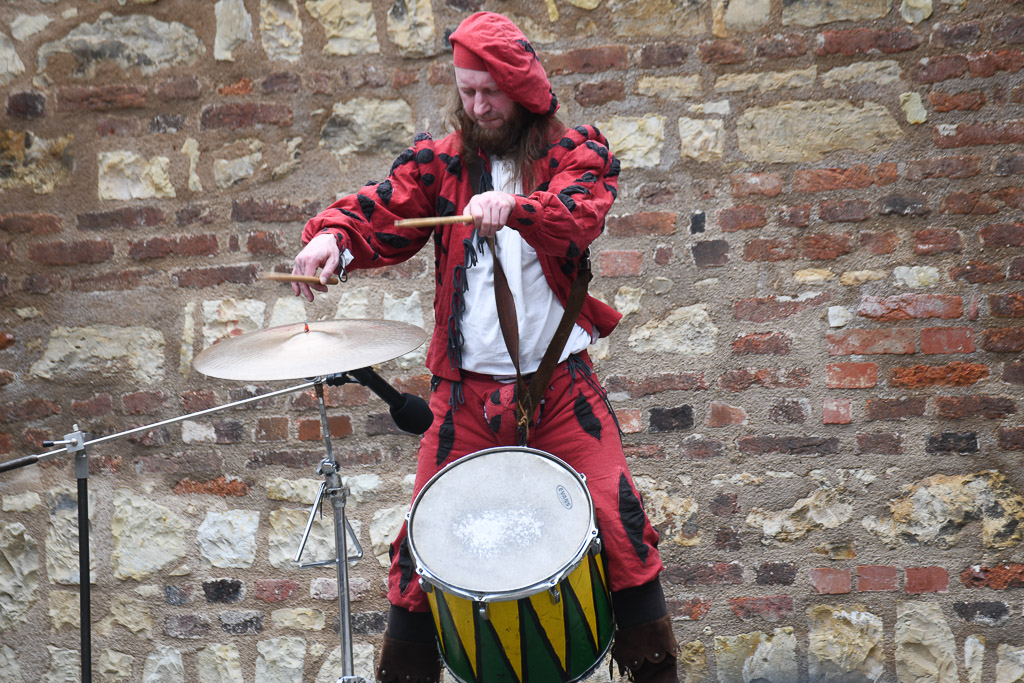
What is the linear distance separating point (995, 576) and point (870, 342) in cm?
80

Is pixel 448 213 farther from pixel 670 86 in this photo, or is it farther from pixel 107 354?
pixel 107 354

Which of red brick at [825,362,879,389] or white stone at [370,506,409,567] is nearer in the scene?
red brick at [825,362,879,389]

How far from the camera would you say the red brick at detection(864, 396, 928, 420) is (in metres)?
2.87

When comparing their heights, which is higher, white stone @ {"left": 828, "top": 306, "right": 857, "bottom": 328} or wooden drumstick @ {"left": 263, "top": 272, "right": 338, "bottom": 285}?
wooden drumstick @ {"left": 263, "top": 272, "right": 338, "bottom": 285}

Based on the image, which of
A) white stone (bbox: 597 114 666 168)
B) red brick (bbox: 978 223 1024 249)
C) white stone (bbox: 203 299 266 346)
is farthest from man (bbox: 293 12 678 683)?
red brick (bbox: 978 223 1024 249)

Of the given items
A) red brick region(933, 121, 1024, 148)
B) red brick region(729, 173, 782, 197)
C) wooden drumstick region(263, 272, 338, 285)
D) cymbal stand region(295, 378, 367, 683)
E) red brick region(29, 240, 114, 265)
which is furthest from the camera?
red brick region(29, 240, 114, 265)

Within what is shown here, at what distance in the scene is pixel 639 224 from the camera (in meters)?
3.00

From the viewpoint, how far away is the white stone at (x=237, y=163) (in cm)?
312

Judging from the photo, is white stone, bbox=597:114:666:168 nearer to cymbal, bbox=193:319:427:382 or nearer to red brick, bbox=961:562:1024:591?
cymbal, bbox=193:319:427:382

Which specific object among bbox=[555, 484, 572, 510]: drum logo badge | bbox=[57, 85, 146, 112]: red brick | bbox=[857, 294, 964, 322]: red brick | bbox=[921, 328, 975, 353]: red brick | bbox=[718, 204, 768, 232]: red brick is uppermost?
bbox=[57, 85, 146, 112]: red brick

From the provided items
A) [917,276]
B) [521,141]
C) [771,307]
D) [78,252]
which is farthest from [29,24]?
[917,276]

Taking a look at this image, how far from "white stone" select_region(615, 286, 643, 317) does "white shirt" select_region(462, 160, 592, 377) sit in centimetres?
84

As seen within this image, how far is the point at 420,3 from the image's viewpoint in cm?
306

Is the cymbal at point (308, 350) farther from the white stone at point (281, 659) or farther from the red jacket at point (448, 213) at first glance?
the white stone at point (281, 659)
